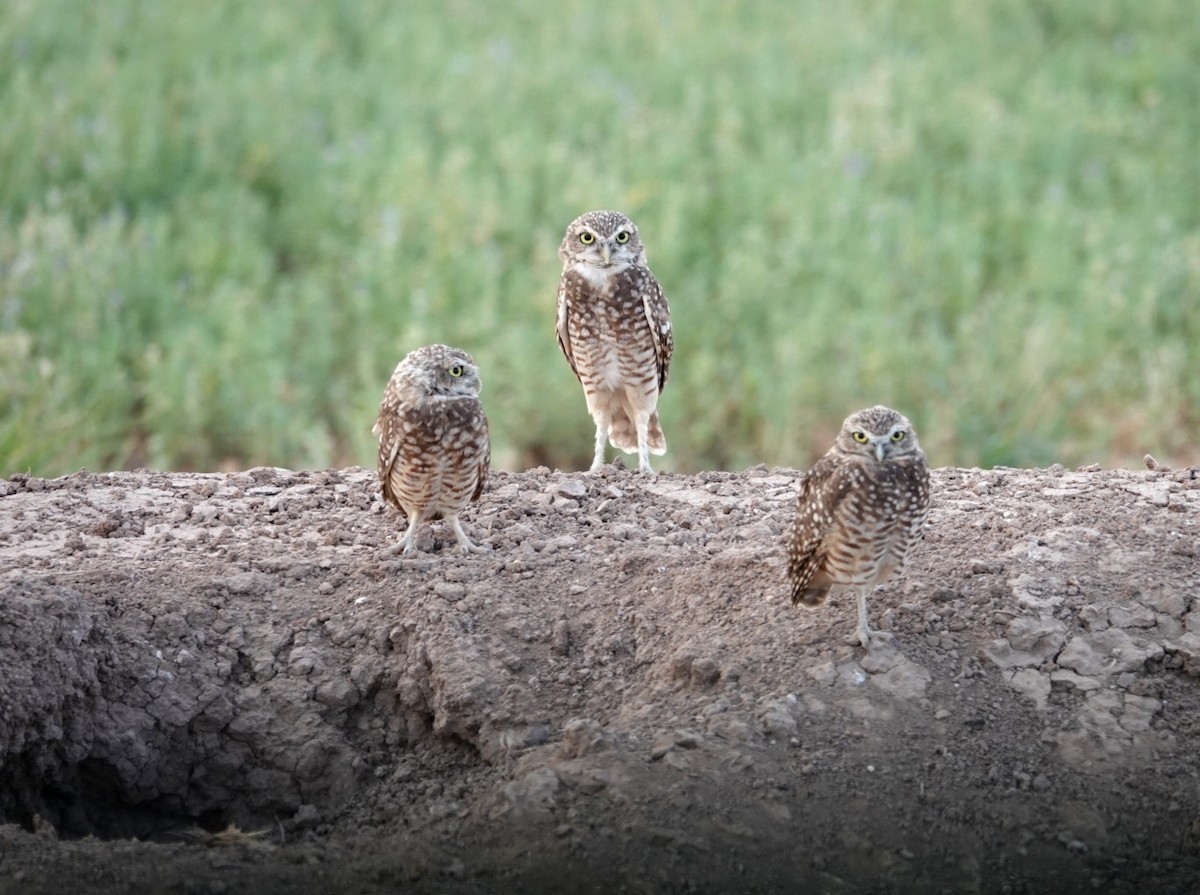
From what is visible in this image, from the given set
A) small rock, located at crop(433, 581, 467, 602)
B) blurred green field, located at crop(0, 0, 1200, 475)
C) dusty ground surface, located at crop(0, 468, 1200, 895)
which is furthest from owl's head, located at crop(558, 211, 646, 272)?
blurred green field, located at crop(0, 0, 1200, 475)

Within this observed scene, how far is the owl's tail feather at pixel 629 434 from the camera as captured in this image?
281 inches

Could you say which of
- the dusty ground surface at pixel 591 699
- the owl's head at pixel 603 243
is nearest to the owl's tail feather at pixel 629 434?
the owl's head at pixel 603 243

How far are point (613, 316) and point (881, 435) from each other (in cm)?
214

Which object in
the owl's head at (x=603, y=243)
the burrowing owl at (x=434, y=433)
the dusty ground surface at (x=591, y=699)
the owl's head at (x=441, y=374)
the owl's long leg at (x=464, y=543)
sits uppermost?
the owl's head at (x=603, y=243)

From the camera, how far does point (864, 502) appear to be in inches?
183

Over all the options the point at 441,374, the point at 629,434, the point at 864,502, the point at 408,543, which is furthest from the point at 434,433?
the point at 629,434

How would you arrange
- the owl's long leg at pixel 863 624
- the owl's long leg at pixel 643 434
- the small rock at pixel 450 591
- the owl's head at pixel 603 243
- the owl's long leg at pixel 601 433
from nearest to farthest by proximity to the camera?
1. the owl's long leg at pixel 863 624
2. the small rock at pixel 450 591
3. the owl's head at pixel 603 243
4. the owl's long leg at pixel 643 434
5. the owl's long leg at pixel 601 433

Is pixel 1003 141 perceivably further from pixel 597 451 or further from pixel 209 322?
pixel 597 451

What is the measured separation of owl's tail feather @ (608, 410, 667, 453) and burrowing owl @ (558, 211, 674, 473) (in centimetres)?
20

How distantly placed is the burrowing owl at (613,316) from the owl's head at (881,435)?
5.98ft

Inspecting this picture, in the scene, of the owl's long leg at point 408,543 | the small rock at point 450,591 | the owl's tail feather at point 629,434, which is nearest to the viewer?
the small rock at point 450,591

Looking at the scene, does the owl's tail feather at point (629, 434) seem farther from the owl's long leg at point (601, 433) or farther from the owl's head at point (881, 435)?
the owl's head at point (881, 435)

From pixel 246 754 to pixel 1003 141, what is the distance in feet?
33.5

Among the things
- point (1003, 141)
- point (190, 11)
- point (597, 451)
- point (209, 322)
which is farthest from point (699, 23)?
point (597, 451)
